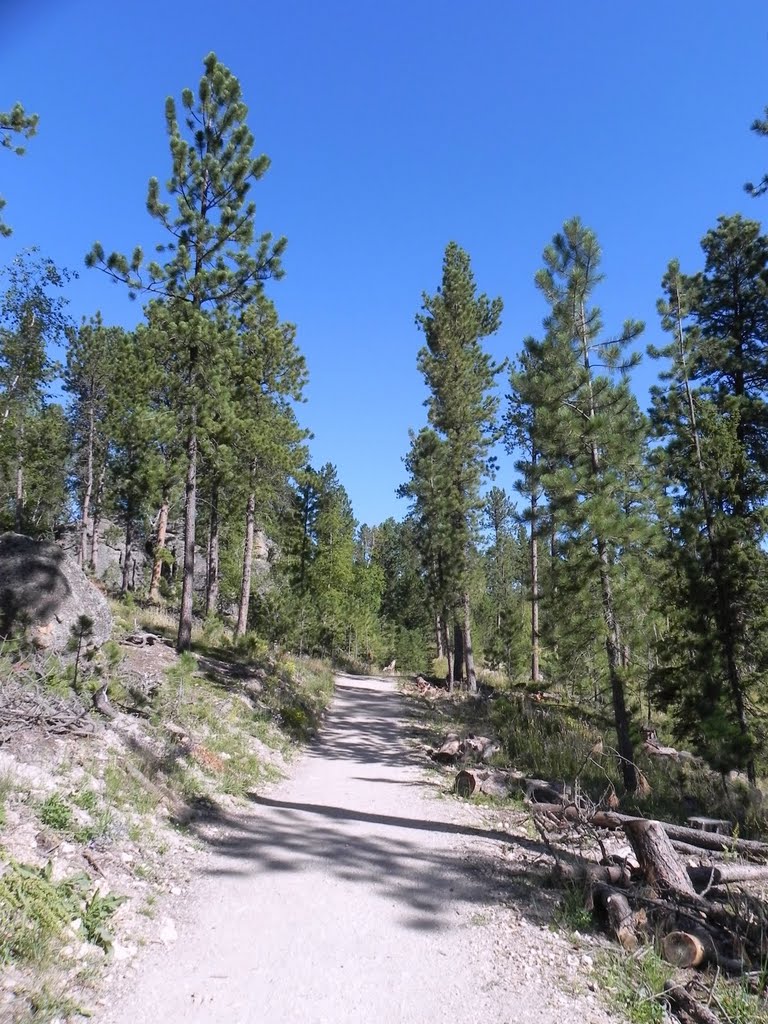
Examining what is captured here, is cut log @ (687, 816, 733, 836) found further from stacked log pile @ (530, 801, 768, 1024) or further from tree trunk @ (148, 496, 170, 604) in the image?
tree trunk @ (148, 496, 170, 604)

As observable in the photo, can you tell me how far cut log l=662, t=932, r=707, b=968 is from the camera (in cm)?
438

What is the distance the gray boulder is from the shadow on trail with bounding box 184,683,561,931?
3967 mm

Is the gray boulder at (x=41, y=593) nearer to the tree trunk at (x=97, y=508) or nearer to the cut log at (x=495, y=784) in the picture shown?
the cut log at (x=495, y=784)

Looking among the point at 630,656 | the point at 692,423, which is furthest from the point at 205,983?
the point at 692,423

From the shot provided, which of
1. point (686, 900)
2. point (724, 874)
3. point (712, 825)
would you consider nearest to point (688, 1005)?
point (686, 900)

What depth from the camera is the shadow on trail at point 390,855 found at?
5.47 metres

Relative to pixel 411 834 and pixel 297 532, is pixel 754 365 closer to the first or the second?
pixel 411 834

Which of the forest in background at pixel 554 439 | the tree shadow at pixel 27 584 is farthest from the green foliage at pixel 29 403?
the tree shadow at pixel 27 584

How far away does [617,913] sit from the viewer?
487 centimetres

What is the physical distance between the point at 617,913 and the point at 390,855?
2.54 m

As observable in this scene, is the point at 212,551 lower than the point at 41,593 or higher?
higher

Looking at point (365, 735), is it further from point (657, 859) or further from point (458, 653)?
point (458, 653)

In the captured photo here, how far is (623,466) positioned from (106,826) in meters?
10.0

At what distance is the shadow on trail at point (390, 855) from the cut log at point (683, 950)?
3.43 feet
